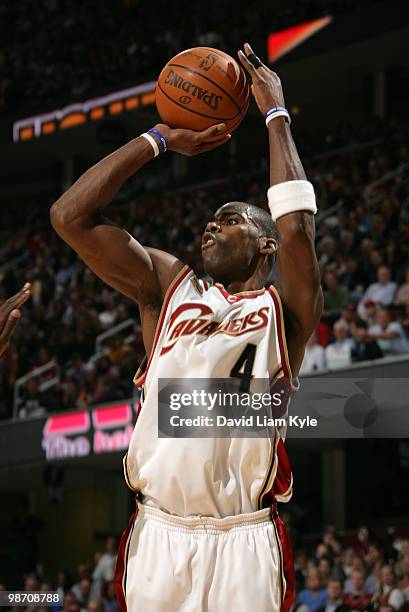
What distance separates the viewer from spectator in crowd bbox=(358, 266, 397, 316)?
36.7 feet

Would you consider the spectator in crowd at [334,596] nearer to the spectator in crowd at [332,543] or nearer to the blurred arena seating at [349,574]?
the blurred arena seating at [349,574]

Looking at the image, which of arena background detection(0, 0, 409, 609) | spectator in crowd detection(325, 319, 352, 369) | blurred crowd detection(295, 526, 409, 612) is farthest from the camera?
arena background detection(0, 0, 409, 609)

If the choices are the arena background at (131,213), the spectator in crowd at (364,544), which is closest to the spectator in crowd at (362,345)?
the arena background at (131,213)

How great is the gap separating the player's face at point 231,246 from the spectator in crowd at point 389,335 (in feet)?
22.8

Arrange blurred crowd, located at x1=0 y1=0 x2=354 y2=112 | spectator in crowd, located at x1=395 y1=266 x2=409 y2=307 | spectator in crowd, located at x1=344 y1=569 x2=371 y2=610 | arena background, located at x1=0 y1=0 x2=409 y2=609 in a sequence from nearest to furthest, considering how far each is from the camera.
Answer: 1. spectator in crowd, located at x1=344 y1=569 x2=371 y2=610
2. spectator in crowd, located at x1=395 y1=266 x2=409 y2=307
3. arena background, located at x1=0 y1=0 x2=409 y2=609
4. blurred crowd, located at x1=0 y1=0 x2=354 y2=112

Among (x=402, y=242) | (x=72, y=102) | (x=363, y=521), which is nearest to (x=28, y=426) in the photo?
(x=363, y=521)

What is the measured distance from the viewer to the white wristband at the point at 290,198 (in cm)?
338

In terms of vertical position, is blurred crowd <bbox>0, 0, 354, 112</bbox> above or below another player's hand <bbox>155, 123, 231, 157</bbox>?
above

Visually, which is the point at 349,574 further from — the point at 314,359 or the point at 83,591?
the point at 83,591

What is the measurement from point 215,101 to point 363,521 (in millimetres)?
10563

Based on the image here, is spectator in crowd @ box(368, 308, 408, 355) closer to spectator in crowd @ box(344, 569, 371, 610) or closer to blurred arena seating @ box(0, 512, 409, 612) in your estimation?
blurred arena seating @ box(0, 512, 409, 612)

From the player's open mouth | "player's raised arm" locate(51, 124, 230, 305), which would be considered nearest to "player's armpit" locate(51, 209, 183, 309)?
"player's raised arm" locate(51, 124, 230, 305)

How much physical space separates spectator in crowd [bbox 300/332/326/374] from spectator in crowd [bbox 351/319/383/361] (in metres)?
0.34

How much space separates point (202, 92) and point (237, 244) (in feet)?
1.85
